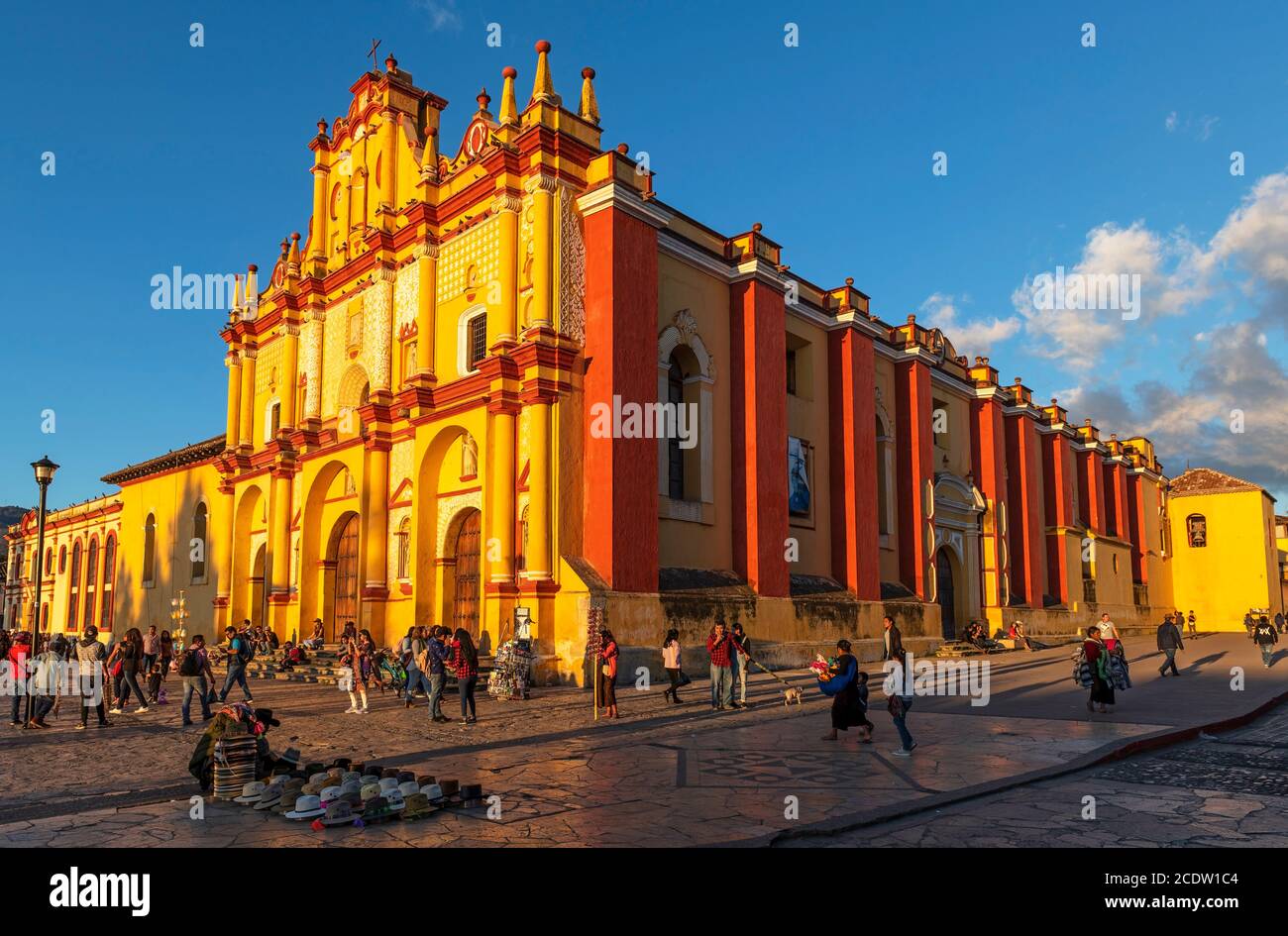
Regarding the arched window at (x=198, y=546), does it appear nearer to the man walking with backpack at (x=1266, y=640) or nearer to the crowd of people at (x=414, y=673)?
the crowd of people at (x=414, y=673)

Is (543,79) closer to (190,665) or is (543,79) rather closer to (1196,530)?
(190,665)

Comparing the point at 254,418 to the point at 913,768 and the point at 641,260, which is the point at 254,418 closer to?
the point at 641,260

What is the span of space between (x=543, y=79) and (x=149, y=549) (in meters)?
29.2

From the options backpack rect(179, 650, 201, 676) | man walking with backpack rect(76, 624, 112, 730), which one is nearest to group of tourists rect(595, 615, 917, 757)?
backpack rect(179, 650, 201, 676)

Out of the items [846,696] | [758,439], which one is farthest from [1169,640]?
[846,696]

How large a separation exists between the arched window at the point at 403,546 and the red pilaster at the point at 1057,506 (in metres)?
29.4

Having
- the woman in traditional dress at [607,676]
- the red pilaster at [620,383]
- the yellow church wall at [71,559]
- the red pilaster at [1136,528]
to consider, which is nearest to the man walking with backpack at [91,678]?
the woman in traditional dress at [607,676]

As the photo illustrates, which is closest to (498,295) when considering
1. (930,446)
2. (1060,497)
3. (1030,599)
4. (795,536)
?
(795,536)

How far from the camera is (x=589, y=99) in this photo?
23.0 meters

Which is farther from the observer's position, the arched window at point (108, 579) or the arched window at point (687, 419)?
the arched window at point (108, 579)

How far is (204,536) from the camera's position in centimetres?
3644

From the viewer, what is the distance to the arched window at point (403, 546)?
82.6ft
